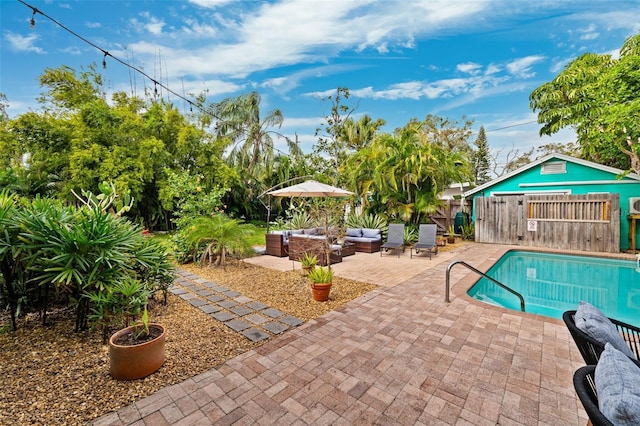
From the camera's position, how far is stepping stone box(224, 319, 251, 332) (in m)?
3.74

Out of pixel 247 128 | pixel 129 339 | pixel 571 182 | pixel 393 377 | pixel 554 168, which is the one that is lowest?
pixel 393 377

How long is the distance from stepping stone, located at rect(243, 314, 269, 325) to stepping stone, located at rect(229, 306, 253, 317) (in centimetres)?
14

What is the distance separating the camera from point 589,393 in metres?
1.38

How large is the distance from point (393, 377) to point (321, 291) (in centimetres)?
219

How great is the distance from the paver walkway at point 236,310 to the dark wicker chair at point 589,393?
2.96m

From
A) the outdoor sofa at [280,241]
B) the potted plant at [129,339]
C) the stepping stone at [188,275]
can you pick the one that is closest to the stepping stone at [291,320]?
the potted plant at [129,339]

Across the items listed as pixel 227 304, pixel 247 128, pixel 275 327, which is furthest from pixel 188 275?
pixel 247 128

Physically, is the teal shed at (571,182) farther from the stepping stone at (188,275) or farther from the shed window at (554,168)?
the stepping stone at (188,275)

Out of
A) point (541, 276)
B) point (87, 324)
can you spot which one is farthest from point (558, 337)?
point (87, 324)

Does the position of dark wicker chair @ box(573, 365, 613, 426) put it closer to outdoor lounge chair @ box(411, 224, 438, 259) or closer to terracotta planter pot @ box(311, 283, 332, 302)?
terracotta planter pot @ box(311, 283, 332, 302)

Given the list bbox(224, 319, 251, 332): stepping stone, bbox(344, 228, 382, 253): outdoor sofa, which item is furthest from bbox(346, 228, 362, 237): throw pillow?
bbox(224, 319, 251, 332): stepping stone

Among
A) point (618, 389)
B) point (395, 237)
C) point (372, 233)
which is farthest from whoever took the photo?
point (372, 233)

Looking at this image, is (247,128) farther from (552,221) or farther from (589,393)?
(589,393)

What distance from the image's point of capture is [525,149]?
26.4 m
